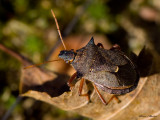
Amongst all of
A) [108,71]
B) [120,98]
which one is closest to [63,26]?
[108,71]

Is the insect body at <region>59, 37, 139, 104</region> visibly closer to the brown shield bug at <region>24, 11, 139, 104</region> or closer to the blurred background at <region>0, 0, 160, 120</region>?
the brown shield bug at <region>24, 11, 139, 104</region>

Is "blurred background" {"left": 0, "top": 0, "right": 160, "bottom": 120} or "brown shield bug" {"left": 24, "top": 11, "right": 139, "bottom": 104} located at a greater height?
"blurred background" {"left": 0, "top": 0, "right": 160, "bottom": 120}

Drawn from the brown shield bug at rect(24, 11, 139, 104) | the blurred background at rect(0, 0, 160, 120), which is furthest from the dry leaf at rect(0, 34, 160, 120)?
the blurred background at rect(0, 0, 160, 120)

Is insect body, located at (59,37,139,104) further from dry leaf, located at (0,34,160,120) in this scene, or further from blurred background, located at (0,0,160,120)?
blurred background, located at (0,0,160,120)

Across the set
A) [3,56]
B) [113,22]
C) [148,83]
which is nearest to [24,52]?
→ [3,56]

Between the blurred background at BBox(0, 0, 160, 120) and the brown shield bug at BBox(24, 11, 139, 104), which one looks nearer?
the brown shield bug at BBox(24, 11, 139, 104)

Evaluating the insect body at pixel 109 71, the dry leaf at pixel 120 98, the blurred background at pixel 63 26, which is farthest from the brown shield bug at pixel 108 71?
the blurred background at pixel 63 26

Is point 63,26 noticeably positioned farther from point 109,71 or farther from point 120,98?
point 120,98
